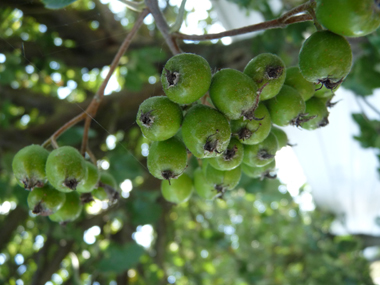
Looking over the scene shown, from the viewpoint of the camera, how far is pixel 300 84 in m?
1.20

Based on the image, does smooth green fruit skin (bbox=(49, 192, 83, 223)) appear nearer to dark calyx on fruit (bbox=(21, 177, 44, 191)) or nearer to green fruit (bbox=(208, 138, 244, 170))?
dark calyx on fruit (bbox=(21, 177, 44, 191))

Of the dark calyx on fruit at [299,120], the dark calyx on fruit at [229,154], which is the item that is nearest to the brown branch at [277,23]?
the dark calyx on fruit at [299,120]

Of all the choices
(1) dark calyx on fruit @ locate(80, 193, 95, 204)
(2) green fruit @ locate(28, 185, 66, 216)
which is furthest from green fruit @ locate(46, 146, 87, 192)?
(1) dark calyx on fruit @ locate(80, 193, 95, 204)

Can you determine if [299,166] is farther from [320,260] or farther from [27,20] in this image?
[27,20]

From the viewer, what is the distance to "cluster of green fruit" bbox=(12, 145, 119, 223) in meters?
1.15

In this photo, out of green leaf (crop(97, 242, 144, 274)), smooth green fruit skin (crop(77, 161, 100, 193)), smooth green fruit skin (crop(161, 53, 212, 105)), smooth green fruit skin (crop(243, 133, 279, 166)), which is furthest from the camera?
green leaf (crop(97, 242, 144, 274))

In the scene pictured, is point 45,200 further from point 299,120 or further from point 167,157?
point 299,120

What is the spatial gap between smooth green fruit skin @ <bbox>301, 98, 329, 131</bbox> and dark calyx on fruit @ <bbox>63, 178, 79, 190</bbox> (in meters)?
→ 0.89

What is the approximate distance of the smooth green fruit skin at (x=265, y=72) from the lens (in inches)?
41.3

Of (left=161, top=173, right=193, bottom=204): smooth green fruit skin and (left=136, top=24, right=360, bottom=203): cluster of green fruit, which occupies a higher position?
(left=136, top=24, right=360, bottom=203): cluster of green fruit

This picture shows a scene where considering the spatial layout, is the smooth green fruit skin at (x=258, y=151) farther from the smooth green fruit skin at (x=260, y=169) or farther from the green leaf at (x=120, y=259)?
the green leaf at (x=120, y=259)

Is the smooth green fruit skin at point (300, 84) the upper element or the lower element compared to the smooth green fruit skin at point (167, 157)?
lower

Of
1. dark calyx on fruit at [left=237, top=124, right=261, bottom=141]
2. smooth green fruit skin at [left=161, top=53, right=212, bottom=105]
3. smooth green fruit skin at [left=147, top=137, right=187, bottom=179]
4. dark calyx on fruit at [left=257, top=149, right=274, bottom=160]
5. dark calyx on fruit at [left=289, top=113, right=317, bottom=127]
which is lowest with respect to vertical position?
dark calyx on fruit at [left=257, top=149, right=274, bottom=160]

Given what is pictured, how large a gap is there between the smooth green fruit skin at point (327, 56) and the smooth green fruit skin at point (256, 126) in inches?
7.8
